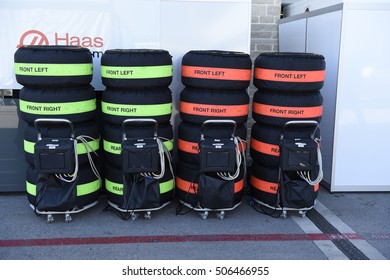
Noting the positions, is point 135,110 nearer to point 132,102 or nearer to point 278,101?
point 132,102

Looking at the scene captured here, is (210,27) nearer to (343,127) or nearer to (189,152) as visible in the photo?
(189,152)

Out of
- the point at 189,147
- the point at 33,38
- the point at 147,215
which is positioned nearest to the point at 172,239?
the point at 147,215

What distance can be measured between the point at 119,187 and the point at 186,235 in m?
0.76

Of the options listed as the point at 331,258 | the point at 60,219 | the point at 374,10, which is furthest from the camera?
the point at 374,10

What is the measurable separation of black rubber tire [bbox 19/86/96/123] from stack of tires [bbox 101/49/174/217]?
0.23 m

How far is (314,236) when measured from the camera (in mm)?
3609

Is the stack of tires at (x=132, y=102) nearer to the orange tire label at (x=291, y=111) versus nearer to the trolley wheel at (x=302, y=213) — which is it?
the orange tire label at (x=291, y=111)

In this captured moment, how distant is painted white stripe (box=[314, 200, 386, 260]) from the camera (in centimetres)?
332

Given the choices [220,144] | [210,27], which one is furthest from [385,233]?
[210,27]

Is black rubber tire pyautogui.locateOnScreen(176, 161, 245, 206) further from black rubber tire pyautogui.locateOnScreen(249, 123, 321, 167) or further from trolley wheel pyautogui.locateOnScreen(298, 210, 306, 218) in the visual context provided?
trolley wheel pyautogui.locateOnScreen(298, 210, 306, 218)

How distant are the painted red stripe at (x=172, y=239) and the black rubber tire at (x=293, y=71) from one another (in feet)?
4.14

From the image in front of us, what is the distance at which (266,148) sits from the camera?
12.9ft

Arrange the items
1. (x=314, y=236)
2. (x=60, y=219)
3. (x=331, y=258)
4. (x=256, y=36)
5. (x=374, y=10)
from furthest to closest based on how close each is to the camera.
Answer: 1. (x=256, y=36)
2. (x=374, y=10)
3. (x=60, y=219)
4. (x=314, y=236)
5. (x=331, y=258)

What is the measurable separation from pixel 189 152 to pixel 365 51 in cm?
205
